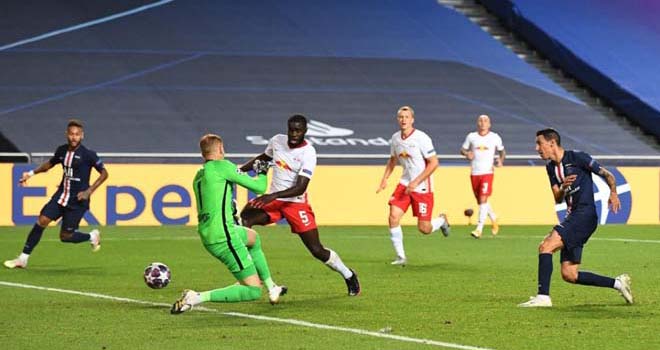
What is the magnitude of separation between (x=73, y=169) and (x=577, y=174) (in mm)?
7426

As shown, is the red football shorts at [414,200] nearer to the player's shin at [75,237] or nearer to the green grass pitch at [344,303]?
the green grass pitch at [344,303]

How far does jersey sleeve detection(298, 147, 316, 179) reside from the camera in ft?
43.3

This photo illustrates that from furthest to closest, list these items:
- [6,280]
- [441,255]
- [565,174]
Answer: [441,255] < [6,280] < [565,174]

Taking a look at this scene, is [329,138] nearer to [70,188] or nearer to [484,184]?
[484,184]

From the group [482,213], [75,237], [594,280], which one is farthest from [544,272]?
[482,213]

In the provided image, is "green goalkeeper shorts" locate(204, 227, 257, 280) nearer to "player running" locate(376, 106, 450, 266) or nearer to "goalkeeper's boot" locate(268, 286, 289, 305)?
"goalkeeper's boot" locate(268, 286, 289, 305)

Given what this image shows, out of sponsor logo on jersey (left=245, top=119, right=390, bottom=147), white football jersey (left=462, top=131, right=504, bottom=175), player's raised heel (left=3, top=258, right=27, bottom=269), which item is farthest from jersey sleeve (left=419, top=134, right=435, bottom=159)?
sponsor logo on jersey (left=245, top=119, right=390, bottom=147)

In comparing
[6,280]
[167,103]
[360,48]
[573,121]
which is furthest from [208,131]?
[6,280]

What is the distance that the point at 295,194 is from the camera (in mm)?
13070

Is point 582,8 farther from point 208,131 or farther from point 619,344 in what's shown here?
point 619,344

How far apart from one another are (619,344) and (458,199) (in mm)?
19376

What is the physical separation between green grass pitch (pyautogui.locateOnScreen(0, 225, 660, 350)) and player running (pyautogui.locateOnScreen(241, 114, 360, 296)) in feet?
1.31

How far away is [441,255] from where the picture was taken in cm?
1962

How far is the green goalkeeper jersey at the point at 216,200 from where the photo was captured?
38.1 ft
